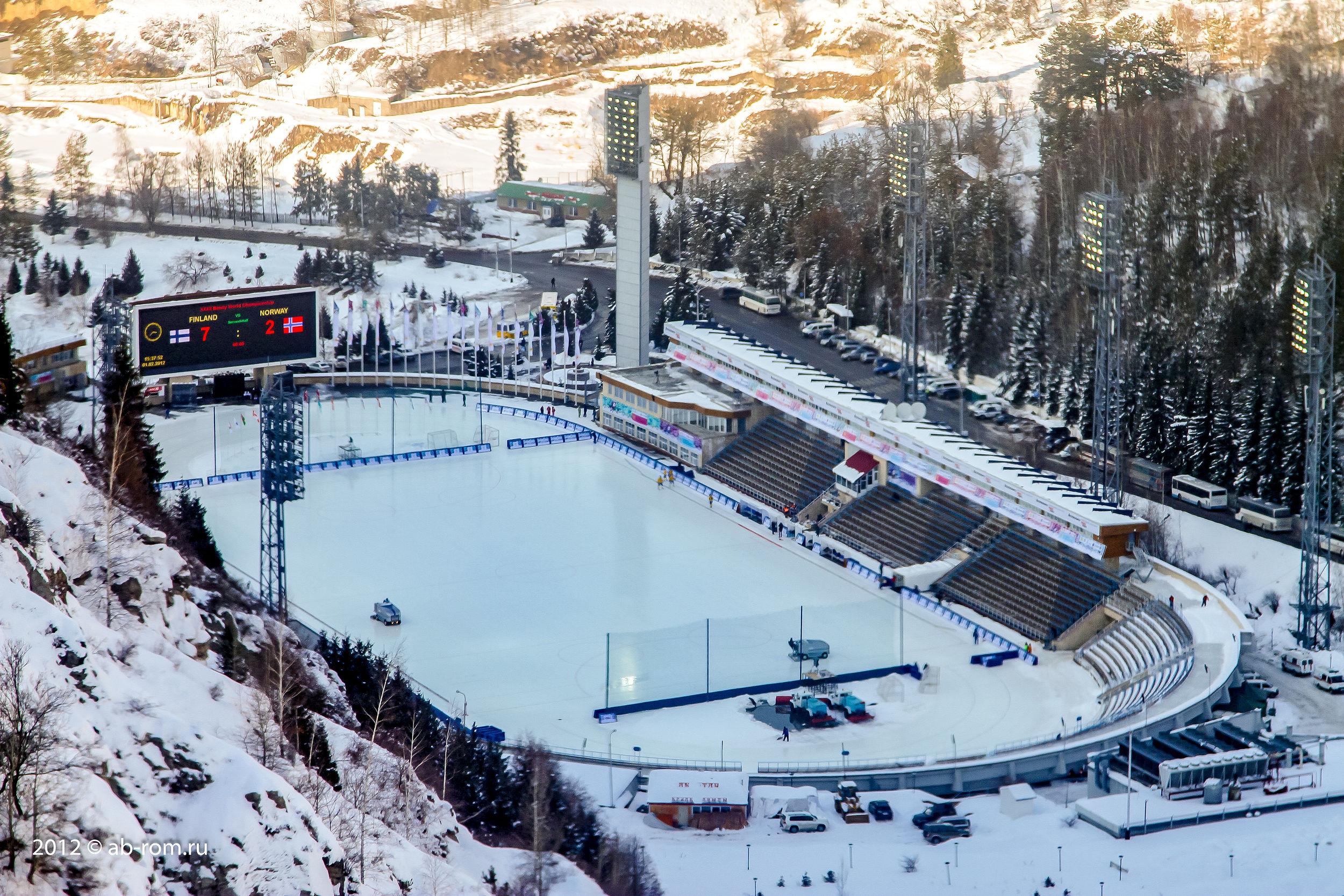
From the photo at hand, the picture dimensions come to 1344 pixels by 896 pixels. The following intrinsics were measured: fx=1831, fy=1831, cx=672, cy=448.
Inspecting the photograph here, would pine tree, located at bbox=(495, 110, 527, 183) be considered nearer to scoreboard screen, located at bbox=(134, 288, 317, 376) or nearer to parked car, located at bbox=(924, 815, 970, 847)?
scoreboard screen, located at bbox=(134, 288, 317, 376)

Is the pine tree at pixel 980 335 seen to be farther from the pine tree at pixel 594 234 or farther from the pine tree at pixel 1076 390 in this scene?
the pine tree at pixel 594 234

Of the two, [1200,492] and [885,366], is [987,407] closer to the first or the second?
[885,366]

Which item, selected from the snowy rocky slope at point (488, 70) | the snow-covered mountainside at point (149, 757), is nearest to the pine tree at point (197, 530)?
the snow-covered mountainside at point (149, 757)

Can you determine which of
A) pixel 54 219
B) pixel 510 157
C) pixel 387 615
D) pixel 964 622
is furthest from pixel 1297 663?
pixel 510 157

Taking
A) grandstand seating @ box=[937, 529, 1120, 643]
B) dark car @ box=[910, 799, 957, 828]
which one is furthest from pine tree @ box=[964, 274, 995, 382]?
dark car @ box=[910, 799, 957, 828]

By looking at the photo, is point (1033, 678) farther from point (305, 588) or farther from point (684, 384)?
point (684, 384)

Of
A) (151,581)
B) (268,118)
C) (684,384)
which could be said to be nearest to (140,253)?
(268,118)

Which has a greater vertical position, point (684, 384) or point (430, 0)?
point (430, 0)
